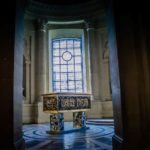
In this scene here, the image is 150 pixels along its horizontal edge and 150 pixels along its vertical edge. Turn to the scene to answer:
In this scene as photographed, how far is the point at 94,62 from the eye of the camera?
39.0 feet

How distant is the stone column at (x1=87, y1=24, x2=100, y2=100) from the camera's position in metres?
11.7

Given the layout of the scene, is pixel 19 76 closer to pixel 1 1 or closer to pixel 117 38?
pixel 1 1

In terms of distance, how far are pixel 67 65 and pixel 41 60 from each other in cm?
168

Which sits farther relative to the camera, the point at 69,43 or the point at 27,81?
the point at 69,43

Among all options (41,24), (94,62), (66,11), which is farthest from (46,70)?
(66,11)

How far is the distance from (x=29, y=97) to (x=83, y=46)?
13.1 ft

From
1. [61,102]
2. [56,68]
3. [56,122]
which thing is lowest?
[56,122]

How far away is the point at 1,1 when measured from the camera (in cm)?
333

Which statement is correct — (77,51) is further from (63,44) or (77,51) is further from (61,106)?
(61,106)

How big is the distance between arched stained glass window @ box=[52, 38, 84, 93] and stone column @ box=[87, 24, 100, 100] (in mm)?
923

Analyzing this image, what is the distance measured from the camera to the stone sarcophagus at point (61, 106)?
658 cm

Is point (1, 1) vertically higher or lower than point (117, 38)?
higher

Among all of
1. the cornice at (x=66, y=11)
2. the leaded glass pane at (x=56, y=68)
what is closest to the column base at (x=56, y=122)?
the leaded glass pane at (x=56, y=68)

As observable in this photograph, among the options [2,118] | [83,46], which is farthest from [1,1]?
[83,46]
